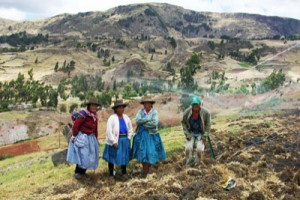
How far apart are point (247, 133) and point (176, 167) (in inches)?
243

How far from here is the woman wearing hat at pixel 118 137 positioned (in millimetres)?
8430

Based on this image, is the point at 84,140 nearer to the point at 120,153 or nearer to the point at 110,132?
the point at 110,132

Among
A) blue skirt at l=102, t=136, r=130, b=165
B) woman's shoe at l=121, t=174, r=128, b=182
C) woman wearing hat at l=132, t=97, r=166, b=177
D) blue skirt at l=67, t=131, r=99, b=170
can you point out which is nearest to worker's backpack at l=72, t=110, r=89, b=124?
blue skirt at l=67, t=131, r=99, b=170

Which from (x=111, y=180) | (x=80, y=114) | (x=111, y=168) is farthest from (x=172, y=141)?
(x=80, y=114)

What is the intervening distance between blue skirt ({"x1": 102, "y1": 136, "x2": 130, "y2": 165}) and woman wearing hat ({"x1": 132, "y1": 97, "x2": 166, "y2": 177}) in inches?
9.7

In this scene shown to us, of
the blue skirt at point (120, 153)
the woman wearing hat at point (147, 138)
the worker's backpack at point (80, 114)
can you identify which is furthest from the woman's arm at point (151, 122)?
the worker's backpack at point (80, 114)

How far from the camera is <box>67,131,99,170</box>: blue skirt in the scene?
8.43m

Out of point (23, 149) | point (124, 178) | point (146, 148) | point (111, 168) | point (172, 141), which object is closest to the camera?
→ point (146, 148)

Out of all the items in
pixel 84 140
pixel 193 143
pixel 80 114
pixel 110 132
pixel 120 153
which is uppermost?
pixel 80 114

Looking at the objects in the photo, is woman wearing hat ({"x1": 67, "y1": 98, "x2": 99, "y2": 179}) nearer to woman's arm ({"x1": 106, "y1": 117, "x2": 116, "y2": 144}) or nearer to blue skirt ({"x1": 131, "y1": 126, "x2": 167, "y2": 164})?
woman's arm ({"x1": 106, "y1": 117, "x2": 116, "y2": 144})

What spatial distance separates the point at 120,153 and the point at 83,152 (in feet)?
3.07

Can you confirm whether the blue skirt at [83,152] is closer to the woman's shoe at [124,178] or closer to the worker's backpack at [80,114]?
the worker's backpack at [80,114]

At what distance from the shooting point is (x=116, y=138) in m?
8.42

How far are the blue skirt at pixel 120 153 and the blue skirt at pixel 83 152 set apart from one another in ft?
1.27
